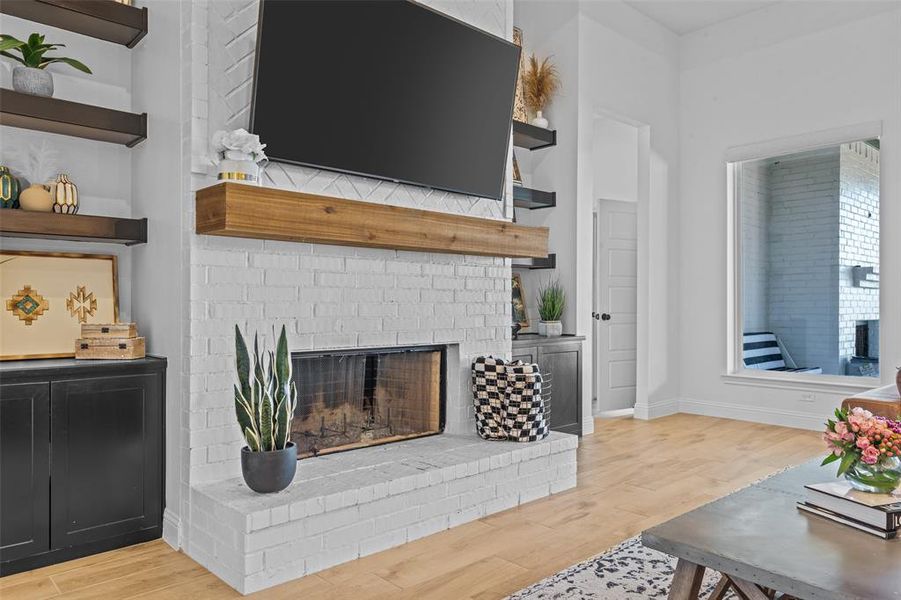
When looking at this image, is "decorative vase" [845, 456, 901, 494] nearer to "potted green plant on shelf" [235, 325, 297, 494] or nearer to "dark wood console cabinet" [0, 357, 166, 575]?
"potted green plant on shelf" [235, 325, 297, 494]

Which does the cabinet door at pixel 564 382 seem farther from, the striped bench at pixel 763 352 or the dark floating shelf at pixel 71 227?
the dark floating shelf at pixel 71 227

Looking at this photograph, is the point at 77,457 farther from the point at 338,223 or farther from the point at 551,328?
the point at 551,328

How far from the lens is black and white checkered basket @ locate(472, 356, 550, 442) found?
342 cm

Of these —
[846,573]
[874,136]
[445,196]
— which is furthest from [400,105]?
[874,136]

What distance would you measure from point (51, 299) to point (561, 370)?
10.6 ft

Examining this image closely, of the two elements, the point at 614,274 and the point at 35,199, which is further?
the point at 614,274

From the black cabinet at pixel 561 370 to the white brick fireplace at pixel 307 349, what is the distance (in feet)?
3.57

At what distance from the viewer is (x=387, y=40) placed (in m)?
3.07

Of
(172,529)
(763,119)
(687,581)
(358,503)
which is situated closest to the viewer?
(687,581)

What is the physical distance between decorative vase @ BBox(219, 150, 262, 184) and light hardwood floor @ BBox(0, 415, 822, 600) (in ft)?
4.95

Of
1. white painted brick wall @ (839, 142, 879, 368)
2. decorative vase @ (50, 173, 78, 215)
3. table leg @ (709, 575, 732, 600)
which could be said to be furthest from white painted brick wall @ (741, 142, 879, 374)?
decorative vase @ (50, 173, 78, 215)

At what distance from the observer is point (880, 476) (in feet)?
6.22

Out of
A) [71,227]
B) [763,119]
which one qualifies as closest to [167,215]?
[71,227]

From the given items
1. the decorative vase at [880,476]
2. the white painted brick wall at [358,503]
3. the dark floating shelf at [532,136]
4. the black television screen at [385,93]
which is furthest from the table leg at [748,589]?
the dark floating shelf at [532,136]
